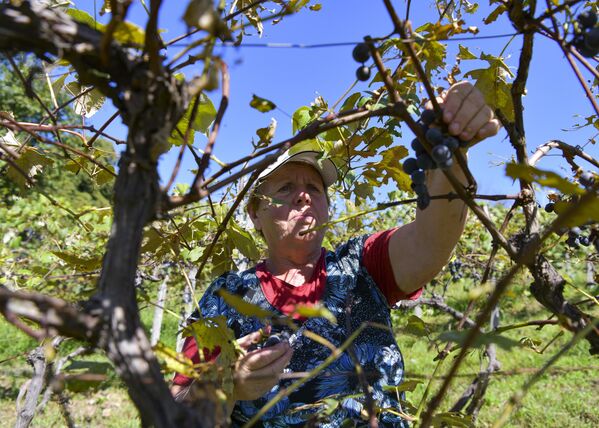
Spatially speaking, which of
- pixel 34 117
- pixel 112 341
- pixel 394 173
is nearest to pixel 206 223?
pixel 394 173

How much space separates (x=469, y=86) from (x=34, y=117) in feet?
107

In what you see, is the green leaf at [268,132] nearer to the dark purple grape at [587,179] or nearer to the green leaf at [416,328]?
the green leaf at [416,328]

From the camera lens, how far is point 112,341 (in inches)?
19.9

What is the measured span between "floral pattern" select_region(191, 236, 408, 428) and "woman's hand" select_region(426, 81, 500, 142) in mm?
600

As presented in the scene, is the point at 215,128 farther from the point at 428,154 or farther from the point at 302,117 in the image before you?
the point at 302,117

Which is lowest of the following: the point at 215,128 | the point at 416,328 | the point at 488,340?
the point at 488,340

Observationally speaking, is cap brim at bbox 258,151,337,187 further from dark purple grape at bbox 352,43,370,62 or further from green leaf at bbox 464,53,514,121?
dark purple grape at bbox 352,43,370,62

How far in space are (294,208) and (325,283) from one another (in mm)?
307

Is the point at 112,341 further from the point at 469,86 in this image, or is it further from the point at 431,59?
the point at 431,59

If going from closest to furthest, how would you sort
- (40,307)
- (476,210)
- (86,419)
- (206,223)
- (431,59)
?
(40,307) → (476,210) → (431,59) → (206,223) → (86,419)

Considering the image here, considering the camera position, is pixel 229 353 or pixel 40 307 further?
pixel 229 353

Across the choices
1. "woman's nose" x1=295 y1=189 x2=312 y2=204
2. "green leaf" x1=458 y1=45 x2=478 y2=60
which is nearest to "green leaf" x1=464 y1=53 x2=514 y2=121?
"green leaf" x1=458 y1=45 x2=478 y2=60

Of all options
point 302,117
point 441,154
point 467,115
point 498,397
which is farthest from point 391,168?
point 498,397

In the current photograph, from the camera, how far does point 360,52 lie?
2.77 feet
